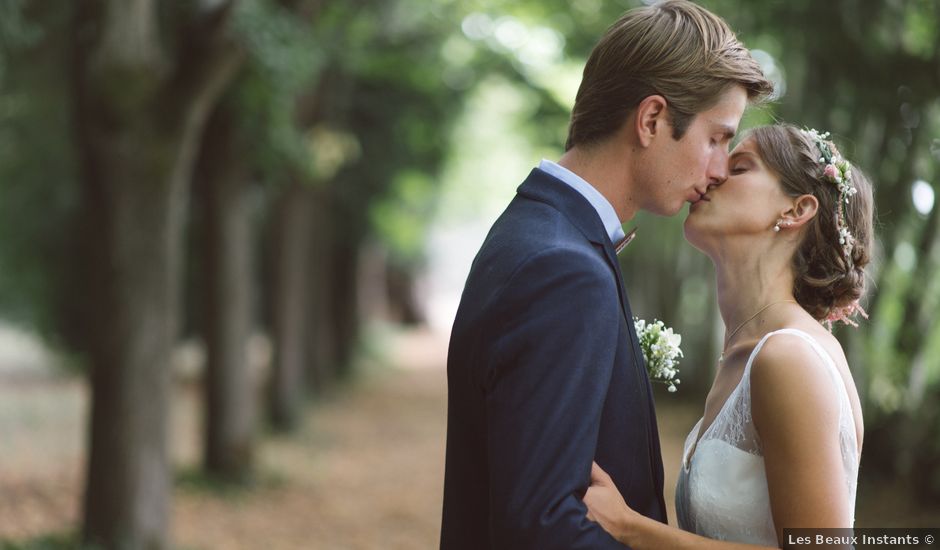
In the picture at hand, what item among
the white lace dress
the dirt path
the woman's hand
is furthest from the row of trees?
the woman's hand

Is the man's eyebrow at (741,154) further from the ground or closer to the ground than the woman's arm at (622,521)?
further from the ground

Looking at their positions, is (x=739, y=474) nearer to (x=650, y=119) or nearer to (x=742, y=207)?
(x=742, y=207)

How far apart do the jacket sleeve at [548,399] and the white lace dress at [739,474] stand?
51 cm

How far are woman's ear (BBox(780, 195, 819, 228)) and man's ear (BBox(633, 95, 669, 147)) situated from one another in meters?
0.52

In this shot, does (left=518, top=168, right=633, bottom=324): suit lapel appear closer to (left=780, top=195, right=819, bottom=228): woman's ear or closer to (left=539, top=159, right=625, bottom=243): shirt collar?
(left=539, top=159, right=625, bottom=243): shirt collar

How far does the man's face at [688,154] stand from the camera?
2346 millimetres

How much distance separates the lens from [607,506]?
2.12 metres

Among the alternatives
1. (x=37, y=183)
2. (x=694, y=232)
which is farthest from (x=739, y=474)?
(x=37, y=183)

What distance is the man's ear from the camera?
2.27 meters

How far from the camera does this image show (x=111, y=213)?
7.23 meters

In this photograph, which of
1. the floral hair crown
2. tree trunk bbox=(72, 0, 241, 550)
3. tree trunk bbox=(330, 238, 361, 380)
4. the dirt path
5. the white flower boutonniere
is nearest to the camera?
the floral hair crown

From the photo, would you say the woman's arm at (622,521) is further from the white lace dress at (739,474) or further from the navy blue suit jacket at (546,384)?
the white lace dress at (739,474)

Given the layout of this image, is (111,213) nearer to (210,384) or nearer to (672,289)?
(210,384)

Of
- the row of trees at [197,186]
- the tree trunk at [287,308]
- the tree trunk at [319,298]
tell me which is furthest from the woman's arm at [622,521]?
the tree trunk at [319,298]
